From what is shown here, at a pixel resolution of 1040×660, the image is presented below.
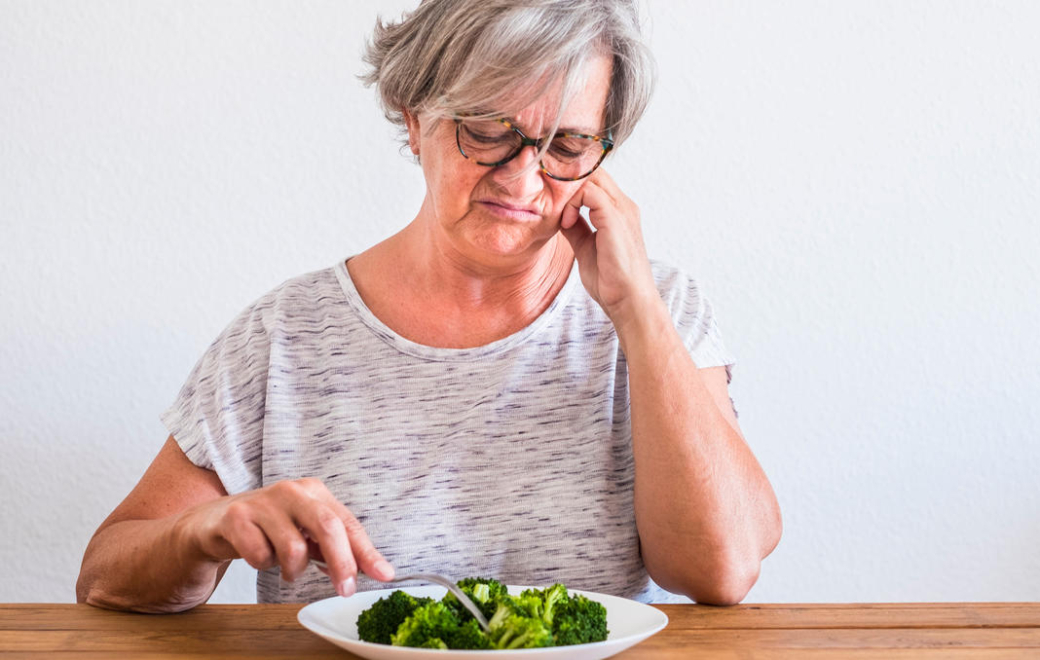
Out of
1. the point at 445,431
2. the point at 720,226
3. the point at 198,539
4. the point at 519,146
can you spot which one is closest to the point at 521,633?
the point at 198,539

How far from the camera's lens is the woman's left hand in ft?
4.48

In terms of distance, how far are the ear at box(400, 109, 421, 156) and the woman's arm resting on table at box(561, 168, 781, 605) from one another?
0.93 ft

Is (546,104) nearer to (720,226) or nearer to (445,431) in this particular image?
(445,431)

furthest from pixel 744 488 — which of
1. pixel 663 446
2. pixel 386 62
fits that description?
pixel 386 62

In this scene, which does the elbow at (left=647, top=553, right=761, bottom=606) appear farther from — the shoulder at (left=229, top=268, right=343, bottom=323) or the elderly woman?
the shoulder at (left=229, top=268, right=343, bottom=323)

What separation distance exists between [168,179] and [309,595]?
0.93 m

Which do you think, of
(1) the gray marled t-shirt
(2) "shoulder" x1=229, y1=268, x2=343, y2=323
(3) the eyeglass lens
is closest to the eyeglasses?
(3) the eyeglass lens

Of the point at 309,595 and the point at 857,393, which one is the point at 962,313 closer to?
the point at 857,393

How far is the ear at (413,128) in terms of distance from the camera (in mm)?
1448

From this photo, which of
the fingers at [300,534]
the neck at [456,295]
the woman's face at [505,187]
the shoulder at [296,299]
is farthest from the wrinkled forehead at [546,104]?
the fingers at [300,534]

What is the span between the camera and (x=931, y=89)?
202 centimetres

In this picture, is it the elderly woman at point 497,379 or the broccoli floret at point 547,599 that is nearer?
the broccoli floret at point 547,599

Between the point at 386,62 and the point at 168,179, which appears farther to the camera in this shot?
the point at 168,179

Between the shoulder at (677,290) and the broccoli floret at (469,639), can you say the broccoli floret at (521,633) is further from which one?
the shoulder at (677,290)
